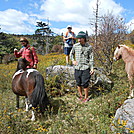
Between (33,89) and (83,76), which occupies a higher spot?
(83,76)

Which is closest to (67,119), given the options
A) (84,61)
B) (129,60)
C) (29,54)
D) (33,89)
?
(33,89)

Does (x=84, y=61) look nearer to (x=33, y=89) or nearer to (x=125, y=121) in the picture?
(x=33, y=89)

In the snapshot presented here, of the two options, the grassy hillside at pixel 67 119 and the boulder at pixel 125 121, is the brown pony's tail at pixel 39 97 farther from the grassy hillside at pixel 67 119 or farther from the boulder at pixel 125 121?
the boulder at pixel 125 121

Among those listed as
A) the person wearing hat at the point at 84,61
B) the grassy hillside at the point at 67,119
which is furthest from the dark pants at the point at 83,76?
the grassy hillside at the point at 67,119

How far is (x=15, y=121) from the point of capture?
115 inches

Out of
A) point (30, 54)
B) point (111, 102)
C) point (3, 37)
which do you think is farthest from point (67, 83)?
point (3, 37)

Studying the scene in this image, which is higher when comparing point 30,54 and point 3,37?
point 3,37

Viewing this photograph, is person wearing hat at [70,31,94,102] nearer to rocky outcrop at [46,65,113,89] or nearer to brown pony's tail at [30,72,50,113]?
rocky outcrop at [46,65,113,89]

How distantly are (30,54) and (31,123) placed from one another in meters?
2.21

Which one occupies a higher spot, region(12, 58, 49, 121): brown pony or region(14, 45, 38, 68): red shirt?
region(14, 45, 38, 68): red shirt

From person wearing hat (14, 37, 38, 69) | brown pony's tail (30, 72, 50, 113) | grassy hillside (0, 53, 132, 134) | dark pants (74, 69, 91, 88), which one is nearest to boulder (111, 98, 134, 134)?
grassy hillside (0, 53, 132, 134)

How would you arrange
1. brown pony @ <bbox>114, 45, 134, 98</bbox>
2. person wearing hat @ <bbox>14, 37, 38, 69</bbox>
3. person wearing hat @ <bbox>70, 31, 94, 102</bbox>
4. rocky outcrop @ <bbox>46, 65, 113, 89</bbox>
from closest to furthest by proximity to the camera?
brown pony @ <bbox>114, 45, 134, 98</bbox>
person wearing hat @ <bbox>70, 31, 94, 102</bbox>
person wearing hat @ <bbox>14, 37, 38, 69</bbox>
rocky outcrop @ <bbox>46, 65, 113, 89</bbox>

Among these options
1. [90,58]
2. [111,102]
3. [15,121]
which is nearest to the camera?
[15,121]

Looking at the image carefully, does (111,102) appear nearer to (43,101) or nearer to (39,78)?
(43,101)
